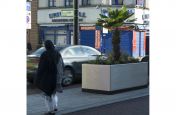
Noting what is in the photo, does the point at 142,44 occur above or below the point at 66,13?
below

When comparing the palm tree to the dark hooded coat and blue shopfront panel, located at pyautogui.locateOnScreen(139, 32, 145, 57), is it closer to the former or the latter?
the dark hooded coat

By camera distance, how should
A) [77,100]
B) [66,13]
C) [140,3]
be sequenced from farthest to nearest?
[66,13]
[140,3]
[77,100]

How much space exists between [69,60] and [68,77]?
23.0 inches

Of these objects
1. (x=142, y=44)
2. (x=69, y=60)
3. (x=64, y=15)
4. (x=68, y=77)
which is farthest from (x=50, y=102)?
(x=142, y=44)

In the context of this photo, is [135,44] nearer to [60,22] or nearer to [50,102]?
[60,22]

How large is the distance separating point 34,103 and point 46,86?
1.98 metres

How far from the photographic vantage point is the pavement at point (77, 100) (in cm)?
935

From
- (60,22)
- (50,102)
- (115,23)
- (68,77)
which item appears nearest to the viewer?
(50,102)

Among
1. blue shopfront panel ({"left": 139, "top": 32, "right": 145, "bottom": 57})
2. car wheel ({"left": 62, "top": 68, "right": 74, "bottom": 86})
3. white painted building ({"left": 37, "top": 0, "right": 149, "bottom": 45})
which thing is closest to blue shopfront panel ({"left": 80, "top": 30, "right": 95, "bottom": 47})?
white painted building ({"left": 37, "top": 0, "right": 149, "bottom": 45})

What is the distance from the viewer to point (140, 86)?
13102mm

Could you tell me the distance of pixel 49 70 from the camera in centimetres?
842

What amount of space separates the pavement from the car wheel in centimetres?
91

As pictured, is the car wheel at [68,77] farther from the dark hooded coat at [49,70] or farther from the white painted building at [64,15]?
the white painted building at [64,15]

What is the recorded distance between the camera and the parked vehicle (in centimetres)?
1359
